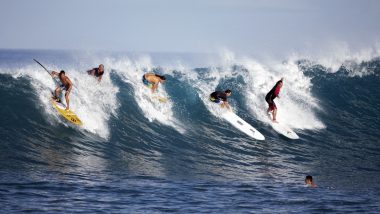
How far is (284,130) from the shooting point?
17000 mm

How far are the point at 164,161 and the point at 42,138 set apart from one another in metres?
3.10

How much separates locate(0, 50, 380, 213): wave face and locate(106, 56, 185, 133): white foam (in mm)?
51

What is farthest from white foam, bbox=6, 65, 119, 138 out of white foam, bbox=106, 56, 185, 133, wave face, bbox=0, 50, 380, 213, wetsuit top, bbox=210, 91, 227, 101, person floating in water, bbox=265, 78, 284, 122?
person floating in water, bbox=265, 78, 284, 122

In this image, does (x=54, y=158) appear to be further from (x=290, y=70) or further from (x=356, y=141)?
(x=290, y=70)

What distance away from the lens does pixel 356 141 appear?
16625mm

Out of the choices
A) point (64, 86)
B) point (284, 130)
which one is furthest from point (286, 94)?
point (64, 86)

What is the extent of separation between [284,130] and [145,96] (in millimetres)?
4572

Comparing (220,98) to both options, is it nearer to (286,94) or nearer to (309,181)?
(286,94)

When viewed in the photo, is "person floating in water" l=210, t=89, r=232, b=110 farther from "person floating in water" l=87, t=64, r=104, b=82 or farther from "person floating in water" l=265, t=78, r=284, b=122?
"person floating in water" l=87, t=64, r=104, b=82

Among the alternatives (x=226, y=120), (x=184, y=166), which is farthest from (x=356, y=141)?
(x=184, y=166)

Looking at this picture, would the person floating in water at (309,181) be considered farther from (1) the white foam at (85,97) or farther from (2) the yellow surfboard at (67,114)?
(2) the yellow surfboard at (67,114)

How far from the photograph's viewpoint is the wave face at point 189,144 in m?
10.2

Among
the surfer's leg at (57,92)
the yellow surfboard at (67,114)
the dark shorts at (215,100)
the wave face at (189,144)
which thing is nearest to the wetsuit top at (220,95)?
the dark shorts at (215,100)

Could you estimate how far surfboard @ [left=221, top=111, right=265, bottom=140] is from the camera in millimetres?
16445
